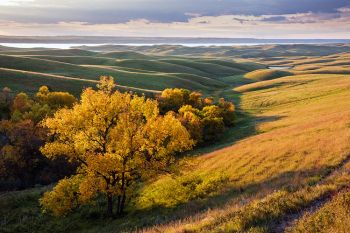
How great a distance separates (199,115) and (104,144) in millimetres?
46308

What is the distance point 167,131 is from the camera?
32031 mm

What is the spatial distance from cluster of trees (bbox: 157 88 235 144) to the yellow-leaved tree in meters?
28.4

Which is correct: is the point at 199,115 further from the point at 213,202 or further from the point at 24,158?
the point at 213,202

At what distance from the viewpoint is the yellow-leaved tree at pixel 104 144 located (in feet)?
98.5

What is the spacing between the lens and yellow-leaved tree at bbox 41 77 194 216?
3002 centimetres

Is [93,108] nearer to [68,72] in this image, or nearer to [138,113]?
[138,113]

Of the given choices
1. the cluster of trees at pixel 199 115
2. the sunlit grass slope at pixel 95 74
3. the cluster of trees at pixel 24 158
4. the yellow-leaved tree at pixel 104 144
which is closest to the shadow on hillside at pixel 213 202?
the yellow-leaved tree at pixel 104 144

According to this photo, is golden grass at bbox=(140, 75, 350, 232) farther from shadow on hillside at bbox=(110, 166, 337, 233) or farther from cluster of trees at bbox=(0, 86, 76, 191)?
cluster of trees at bbox=(0, 86, 76, 191)

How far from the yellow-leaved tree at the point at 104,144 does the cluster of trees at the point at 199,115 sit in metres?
28.4

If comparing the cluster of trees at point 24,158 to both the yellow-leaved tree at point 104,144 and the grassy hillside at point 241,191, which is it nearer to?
the grassy hillside at point 241,191

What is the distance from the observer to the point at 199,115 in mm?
76688

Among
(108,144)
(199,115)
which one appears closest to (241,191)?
(108,144)

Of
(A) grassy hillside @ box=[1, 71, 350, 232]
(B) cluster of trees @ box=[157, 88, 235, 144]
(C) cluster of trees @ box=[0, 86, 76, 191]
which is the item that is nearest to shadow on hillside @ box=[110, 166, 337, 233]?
(A) grassy hillside @ box=[1, 71, 350, 232]

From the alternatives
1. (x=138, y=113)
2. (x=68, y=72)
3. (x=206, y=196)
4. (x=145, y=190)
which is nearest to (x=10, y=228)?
(x=145, y=190)
